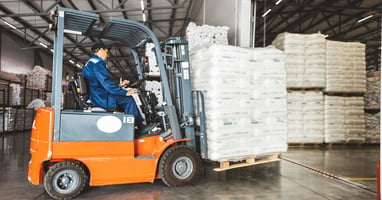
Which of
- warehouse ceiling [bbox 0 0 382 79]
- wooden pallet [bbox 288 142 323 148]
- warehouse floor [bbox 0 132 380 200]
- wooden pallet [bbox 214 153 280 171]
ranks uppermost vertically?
warehouse ceiling [bbox 0 0 382 79]

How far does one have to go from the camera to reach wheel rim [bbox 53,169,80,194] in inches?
144

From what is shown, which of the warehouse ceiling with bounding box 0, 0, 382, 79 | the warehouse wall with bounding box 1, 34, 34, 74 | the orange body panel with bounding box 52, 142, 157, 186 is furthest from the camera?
the warehouse wall with bounding box 1, 34, 34, 74

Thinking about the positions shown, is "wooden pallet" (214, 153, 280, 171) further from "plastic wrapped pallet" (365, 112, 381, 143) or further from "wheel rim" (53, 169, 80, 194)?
"plastic wrapped pallet" (365, 112, 381, 143)

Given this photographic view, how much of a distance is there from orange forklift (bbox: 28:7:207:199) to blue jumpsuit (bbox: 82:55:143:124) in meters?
0.14

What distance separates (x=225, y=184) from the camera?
450 cm

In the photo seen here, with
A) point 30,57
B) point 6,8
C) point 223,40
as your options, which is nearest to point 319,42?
point 223,40

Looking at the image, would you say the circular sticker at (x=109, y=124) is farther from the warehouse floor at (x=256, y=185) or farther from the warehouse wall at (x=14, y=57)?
the warehouse wall at (x=14, y=57)

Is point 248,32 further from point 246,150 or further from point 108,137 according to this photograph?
point 108,137

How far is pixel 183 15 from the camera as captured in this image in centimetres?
1402

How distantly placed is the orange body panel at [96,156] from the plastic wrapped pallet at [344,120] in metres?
6.29

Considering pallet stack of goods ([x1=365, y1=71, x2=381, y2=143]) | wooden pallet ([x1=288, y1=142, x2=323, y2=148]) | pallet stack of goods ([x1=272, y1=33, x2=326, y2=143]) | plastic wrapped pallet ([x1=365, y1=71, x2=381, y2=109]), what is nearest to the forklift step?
pallet stack of goods ([x1=272, y1=33, x2=326, y2=143])

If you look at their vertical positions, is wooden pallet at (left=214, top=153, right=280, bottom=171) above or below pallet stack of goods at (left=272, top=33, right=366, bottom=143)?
below

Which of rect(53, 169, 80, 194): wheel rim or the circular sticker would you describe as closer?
rect(53, 169, 80, 194): wheel rim

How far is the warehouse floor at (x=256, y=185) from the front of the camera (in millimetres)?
3920
